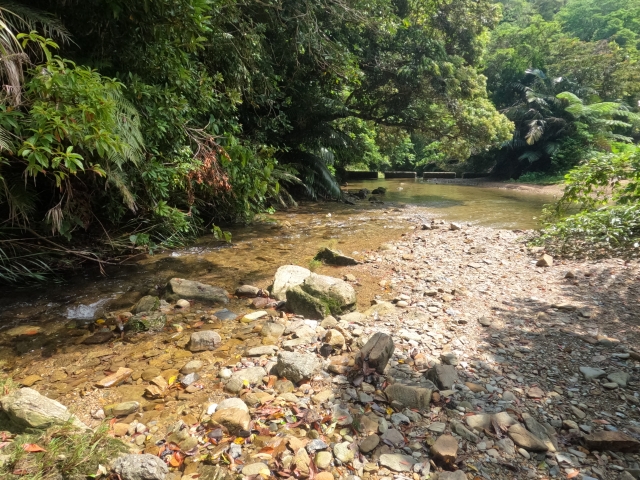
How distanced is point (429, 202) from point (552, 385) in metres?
12.1

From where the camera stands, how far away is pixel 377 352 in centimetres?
278

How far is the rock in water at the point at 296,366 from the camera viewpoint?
2.71 m

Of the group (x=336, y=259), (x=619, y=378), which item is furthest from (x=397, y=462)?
(x=336, y=259)

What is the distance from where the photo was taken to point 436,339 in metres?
3.29

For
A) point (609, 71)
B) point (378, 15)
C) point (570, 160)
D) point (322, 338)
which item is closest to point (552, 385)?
point (322, 338)

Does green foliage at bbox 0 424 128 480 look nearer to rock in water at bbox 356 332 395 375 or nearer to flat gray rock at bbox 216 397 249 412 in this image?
flat gray rock at bbox 216 397 249 412

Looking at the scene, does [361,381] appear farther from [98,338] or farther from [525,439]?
[98,338]

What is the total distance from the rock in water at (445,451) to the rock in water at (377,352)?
2.41ft

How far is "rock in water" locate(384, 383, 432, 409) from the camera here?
2.41 metres

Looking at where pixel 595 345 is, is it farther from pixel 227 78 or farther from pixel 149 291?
pixel 227 78

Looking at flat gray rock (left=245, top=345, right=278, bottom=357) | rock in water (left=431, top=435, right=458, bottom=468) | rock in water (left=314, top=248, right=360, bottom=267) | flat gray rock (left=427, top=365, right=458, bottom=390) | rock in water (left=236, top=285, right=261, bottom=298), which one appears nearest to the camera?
rock in water (left=431, top=435, right=458, bottom=468)

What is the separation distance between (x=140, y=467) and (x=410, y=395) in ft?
5.37

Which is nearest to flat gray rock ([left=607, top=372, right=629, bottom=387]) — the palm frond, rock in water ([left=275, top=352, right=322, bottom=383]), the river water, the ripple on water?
rock in water ([left=275, top=352, right=322, bottom=383])

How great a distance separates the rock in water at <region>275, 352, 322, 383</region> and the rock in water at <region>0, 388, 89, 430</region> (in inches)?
49.5
